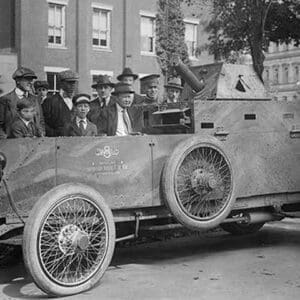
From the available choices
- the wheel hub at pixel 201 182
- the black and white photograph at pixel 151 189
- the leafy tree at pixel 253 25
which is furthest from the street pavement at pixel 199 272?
the leafy tree at pixel 253 25

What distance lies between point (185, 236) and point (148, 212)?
2.53m

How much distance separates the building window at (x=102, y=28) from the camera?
3034 cm

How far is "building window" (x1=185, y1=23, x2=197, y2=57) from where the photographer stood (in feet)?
109

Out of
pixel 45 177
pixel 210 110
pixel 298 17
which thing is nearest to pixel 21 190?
pixel 45 177

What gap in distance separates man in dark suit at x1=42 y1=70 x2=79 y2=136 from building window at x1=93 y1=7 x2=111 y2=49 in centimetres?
2225

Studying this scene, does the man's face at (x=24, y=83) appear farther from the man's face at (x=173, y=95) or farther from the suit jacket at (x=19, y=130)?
the man's face at (x=173, y=95)

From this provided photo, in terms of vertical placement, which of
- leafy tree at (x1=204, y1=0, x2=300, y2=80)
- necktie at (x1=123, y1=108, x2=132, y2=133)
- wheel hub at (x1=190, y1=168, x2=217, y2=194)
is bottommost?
wheel hub at (x1=190, y1=168, x2=217, y2=194)

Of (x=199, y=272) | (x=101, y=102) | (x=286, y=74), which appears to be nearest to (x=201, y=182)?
(x=199, y=272)

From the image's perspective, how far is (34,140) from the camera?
20.8 ft

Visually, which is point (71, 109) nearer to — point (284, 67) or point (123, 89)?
point (123, 89)

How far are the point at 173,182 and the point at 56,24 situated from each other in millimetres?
23106

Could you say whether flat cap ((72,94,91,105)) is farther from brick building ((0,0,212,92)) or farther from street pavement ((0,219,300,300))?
brick building ((0,0,212,92))

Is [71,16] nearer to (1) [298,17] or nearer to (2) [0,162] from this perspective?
(1) [298,17]

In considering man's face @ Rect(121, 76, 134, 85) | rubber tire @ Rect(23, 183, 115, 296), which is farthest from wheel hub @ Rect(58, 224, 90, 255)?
man's face @ Rect(121, 76, 134, 85)
